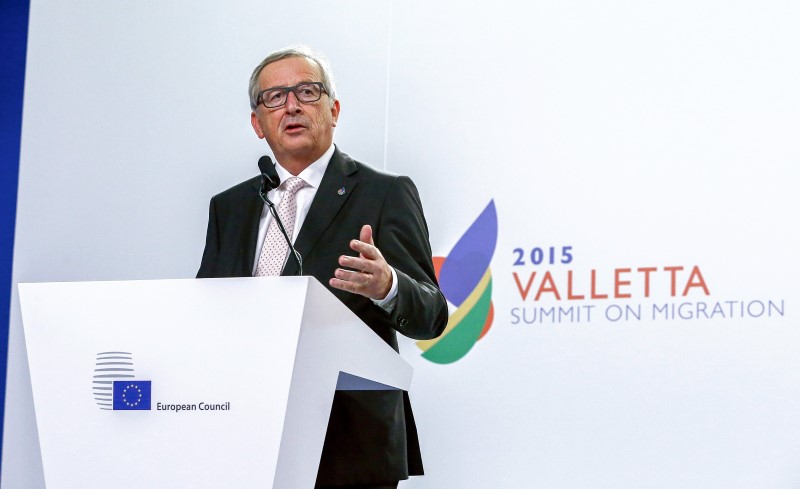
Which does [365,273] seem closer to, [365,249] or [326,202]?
[365,249]

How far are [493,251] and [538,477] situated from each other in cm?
68

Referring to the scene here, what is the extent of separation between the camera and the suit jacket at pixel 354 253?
64.4 inches

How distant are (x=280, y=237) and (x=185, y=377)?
1.84 feet

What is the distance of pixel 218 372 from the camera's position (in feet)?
4.29

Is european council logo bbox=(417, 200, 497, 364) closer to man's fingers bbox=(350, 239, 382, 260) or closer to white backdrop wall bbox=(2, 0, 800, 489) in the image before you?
white backdrop wall bbox=(2, 0, 800, 489)

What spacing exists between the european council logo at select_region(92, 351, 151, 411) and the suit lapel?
0.44 meters

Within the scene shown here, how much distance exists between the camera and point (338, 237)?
5.96 ft

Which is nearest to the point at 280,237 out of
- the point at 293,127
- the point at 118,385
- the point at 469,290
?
the point at 293,127

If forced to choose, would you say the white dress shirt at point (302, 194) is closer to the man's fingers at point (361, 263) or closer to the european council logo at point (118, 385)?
the man's fingers at point (361, 263)

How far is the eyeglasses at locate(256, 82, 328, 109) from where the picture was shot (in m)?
2.00

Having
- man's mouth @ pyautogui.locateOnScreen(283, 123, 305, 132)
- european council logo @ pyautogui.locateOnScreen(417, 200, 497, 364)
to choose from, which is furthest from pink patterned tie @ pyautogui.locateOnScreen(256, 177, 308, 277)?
european council logo @ pyautogui.locateOnScreen(417, 200, 497, 364)

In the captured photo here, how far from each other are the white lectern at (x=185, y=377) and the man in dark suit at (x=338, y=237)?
22cm

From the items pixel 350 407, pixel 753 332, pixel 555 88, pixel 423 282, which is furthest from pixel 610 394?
pixel 350 407

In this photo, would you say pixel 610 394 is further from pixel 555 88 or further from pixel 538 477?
pixel 555 88
